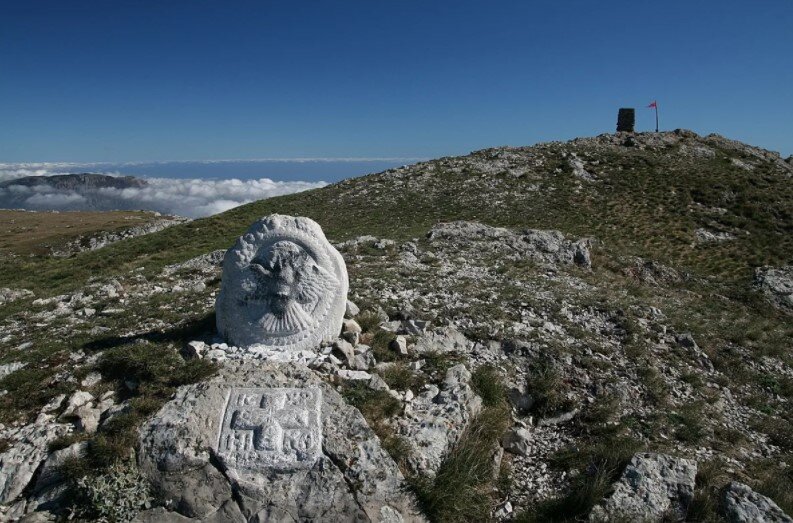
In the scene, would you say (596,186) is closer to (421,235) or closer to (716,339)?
(421,235)

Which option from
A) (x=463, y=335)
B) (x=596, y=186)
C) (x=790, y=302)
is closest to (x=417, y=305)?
(x=463, y=335)

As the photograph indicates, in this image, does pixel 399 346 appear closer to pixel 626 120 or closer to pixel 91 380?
pixel 91 380

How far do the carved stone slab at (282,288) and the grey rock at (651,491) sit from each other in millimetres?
6252

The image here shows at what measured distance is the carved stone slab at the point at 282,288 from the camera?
1046 centimetres

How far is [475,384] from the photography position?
10.5 metres

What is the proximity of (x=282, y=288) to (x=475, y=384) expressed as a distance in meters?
4.79

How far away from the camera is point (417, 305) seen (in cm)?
1439

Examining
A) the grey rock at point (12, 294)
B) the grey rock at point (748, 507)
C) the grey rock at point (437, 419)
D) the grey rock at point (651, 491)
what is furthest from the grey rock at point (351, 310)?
the grey rock at point (12, 294)

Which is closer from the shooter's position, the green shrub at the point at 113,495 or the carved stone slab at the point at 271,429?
the green shrub at the point at 113,495

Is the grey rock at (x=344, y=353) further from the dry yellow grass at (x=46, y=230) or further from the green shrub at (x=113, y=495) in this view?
the dry yellow grass at (x=46, y=230)

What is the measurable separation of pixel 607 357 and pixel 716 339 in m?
5.01

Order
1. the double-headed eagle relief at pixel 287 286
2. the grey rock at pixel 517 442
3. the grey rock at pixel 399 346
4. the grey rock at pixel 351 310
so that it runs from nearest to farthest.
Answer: the grey rock at pixel 517 442
the double-headed eagle relief at pixel 287 286
the grey rock at pixel 399 346
the grey rock at pixel 351 310

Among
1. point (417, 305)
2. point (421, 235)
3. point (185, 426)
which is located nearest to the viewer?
point (185, 426)

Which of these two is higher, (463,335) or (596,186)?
(596,186)
